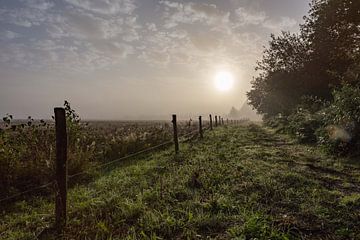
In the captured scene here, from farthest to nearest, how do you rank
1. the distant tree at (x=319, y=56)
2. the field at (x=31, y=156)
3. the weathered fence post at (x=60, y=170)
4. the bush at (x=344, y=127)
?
the distant tree at (x=319, y=56)
the bush at (x=344, y=127)
the field at (x=31, y=156)
the weathered fence post at (x=60, y=170)

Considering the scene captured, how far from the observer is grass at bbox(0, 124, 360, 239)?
484 centimetres

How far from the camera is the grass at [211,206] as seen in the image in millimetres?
4844

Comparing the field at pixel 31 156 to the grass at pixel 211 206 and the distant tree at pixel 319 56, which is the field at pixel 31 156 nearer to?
the grass at pixel 211 206

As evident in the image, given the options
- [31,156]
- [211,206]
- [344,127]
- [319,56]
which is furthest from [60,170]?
[319,56]

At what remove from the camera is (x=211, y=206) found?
19.2 feet

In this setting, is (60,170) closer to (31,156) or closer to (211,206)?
(211,206)

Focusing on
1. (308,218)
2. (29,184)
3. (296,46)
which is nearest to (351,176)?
(308,218)

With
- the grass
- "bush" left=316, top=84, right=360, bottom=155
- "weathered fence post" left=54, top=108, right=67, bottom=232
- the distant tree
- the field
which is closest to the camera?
the grass

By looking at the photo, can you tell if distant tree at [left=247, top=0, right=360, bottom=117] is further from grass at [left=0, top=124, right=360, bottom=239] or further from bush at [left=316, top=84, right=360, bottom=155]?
grass at [left=0, top=124, right=360, bottom=239]

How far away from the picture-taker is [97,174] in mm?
10578

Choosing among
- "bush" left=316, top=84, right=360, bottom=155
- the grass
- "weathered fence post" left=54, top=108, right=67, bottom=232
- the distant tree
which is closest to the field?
the grass

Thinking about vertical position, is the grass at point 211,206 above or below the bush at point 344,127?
below

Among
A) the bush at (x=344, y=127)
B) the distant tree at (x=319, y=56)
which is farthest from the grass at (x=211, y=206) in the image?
the distant tree at (x=319, y=56)

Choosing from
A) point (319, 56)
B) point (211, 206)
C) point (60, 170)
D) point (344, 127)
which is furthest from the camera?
point (319, 56)
